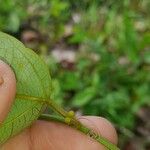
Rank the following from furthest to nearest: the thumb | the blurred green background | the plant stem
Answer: the blurred green background
the plant stem
the thumb

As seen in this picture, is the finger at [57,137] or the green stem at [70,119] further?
the finger at [57,137]

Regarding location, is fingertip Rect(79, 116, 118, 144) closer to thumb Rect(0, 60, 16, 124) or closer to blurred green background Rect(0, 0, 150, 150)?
thumb Rect(0, 60, 16, 124)

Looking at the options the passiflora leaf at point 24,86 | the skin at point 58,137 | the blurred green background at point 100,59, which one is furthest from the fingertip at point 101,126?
the blurred green background at point 100,59

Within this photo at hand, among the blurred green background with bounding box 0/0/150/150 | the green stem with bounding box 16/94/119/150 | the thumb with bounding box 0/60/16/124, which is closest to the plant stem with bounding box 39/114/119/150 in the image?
the green stem with bounding box 16/94/119/150

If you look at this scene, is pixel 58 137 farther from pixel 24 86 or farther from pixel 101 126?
pixel 24 86

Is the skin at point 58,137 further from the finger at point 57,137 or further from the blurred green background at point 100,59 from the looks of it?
the blurred green background at point 100,59

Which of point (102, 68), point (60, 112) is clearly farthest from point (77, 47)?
point (60, 112)
